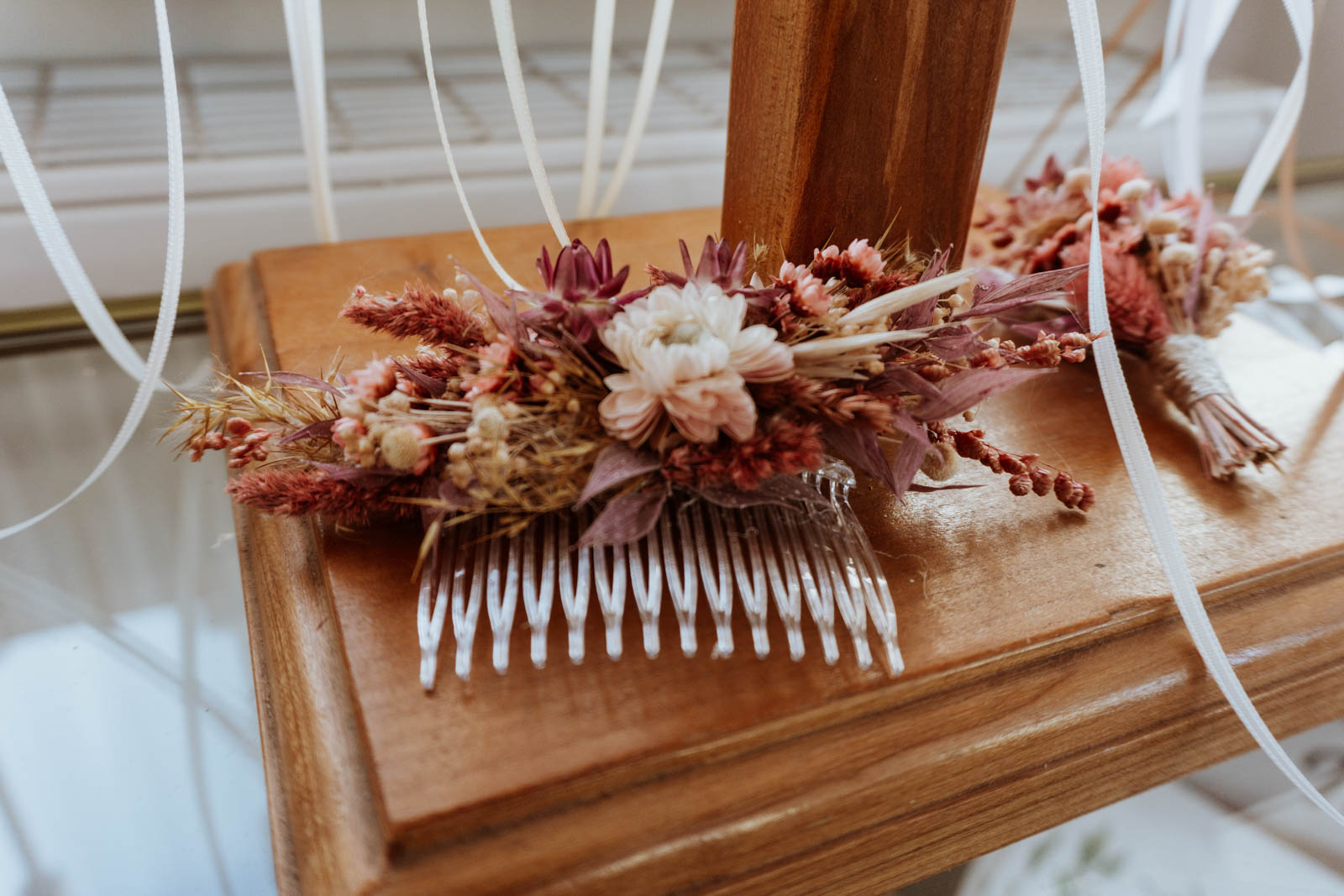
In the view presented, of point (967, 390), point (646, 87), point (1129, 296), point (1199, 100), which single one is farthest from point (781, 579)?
point (1199, 100)

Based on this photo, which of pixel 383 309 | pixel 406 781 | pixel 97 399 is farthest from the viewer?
pixel 97 399

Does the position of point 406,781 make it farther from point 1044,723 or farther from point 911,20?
point 911,20

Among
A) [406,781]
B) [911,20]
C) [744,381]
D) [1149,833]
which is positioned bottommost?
[1149,833]

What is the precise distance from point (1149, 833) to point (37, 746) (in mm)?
519

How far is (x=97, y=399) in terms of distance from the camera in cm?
75

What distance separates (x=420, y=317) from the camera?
0.46 m

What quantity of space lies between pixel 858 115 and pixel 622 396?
0.21 metres

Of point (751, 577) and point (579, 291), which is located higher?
point (579, 291)

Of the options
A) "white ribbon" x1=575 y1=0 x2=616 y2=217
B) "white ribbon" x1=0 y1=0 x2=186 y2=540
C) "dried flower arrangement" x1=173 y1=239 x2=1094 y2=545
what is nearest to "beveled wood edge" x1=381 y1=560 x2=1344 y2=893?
"dried flower arrangement" x1=173 y1=239 x2=1094 y2=545

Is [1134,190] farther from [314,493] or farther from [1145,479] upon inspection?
[314,493]

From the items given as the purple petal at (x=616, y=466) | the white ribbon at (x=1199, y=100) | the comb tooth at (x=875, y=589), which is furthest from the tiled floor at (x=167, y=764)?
the white ribbon at (x=1199, y=100)

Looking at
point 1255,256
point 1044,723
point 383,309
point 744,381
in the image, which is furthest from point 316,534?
point 1255,256

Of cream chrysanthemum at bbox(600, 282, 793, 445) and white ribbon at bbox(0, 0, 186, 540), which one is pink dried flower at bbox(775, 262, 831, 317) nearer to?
cream chrysanthemum at bbox(600, 282, 793, 445)

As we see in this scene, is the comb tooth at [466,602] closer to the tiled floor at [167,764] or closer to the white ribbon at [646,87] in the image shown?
the tiled floor at [167,764]
